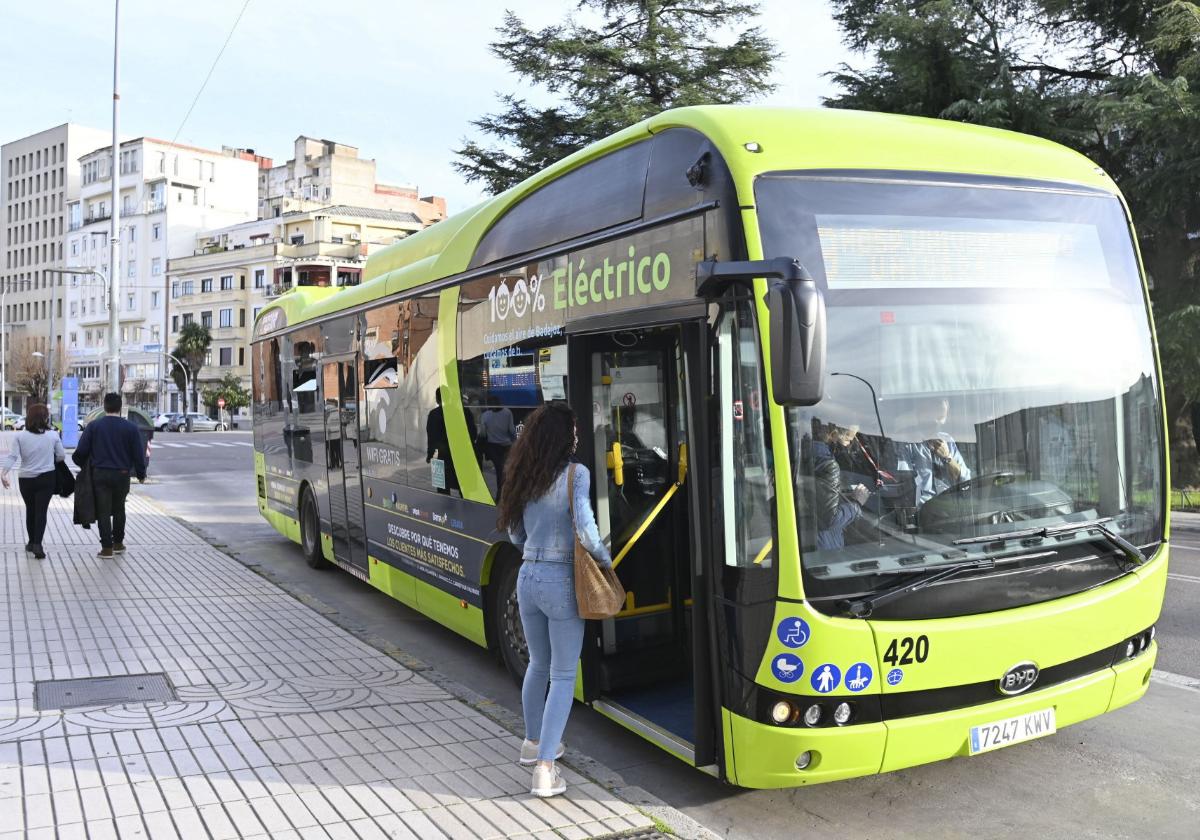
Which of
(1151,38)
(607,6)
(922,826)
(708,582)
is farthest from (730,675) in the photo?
(607,6)

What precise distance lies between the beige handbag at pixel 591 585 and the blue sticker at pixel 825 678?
906mm

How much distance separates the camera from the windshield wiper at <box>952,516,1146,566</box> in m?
4.50

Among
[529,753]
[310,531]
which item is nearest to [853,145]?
[529,753]

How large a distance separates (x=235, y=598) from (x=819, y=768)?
6.99 meters

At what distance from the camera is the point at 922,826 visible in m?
4.61

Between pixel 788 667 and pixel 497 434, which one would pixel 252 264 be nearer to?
pixel 497 434

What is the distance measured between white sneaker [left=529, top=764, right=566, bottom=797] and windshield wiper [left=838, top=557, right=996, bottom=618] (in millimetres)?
1576

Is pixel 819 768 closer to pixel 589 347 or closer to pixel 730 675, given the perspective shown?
pixel 730 675

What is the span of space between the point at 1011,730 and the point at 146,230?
105138 mm

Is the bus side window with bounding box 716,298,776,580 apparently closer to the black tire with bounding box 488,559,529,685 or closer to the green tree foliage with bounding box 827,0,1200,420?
the black tire with bounding box 488,559,529,685

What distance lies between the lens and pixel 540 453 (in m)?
4.68

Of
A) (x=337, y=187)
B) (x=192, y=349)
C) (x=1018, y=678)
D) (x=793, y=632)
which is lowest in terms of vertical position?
(x=1018, y=678)

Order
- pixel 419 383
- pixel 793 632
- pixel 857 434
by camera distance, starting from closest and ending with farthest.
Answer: pixel 793 632 → pixel 857 434 → pixel 419 383

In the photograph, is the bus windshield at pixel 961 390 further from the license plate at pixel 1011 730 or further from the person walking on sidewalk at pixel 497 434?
the person walking on sidewalk at pixel 497 434
